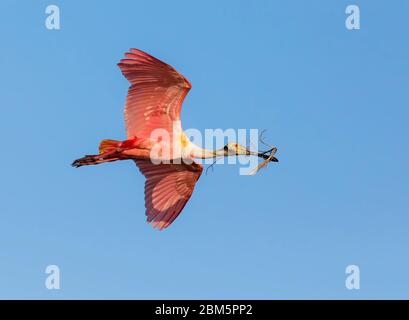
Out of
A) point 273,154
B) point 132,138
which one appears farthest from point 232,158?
point 132,138

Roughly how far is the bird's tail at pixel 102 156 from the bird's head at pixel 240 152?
262 centimetres

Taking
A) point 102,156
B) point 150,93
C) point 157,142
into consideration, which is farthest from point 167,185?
point 150,93

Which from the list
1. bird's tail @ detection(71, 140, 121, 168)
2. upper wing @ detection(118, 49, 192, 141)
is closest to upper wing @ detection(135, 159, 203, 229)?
upper wing @ detection(118, 49, 192, 141)

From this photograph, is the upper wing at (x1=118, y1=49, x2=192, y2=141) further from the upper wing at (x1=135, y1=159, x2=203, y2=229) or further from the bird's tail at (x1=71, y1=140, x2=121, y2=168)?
the upper wing at (x1=135, y1=159, x2=203, y2=229)

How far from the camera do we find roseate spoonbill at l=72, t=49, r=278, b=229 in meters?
22.5

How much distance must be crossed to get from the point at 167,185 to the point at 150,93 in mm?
2770

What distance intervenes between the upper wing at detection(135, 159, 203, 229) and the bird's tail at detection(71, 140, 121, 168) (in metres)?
1.81

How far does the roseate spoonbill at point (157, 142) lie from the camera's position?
885 inches

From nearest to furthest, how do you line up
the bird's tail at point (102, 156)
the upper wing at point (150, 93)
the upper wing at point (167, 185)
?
the upper wing at point (150, 93) → the bird's tail at point (102, 156) → the upper wing at point (167, 185)

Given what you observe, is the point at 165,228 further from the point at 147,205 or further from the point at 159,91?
the point at 159,91

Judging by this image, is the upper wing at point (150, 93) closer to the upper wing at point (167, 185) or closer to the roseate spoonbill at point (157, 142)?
the roseate spoonbill at point (157, 142)

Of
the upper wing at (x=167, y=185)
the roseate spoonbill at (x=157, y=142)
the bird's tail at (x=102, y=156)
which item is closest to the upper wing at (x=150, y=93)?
the roseate spoonbill at (x=157, y=142)

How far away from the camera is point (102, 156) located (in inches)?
891

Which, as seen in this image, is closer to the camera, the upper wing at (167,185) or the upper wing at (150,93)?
the upper wing at (150,93)
